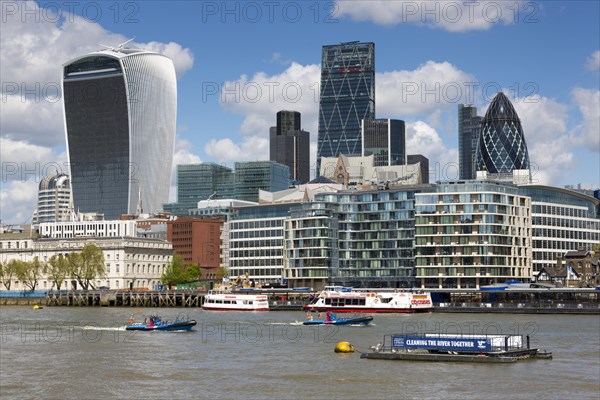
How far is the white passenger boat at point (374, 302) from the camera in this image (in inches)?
6363

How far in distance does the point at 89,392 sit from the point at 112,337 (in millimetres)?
42415

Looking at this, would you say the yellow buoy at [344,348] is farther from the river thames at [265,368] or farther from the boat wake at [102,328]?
the boat wake at [102,328]

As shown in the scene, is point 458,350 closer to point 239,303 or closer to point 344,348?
point 344,348

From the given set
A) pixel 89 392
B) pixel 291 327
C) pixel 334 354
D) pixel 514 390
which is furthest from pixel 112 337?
pixel 514 390

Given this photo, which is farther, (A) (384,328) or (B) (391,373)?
(A) (384,328)

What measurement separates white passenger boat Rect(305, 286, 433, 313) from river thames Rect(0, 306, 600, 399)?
132ft

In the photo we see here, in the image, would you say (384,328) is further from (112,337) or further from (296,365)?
(296,365)

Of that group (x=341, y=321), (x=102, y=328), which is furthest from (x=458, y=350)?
(x=102, y=328)

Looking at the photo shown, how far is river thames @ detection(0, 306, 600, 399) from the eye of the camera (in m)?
67.4

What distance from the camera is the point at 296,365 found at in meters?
81.1

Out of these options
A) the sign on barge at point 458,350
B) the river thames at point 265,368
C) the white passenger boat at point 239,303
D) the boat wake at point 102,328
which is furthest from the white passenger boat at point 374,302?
the sign on barge at point 458,350

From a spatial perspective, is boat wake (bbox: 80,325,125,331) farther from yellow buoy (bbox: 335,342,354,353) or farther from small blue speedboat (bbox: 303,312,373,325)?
yellow buoy (bbox: 335,342,354,353)

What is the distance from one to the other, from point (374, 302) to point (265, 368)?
280ft

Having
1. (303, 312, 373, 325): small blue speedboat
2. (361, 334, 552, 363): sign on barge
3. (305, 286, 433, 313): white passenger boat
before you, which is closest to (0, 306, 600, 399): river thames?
(361, 334, 552, 363): sign on barge
